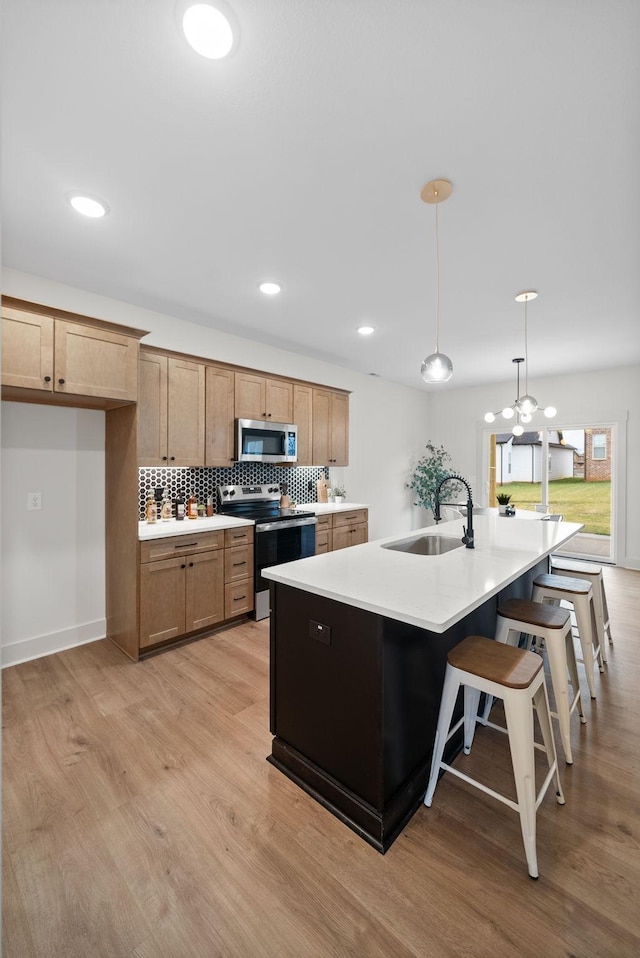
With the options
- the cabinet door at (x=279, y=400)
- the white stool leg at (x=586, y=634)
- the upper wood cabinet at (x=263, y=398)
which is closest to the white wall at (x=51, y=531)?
the upper wood cabinet at (x=263, y=398)

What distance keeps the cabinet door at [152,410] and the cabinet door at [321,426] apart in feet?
6.05

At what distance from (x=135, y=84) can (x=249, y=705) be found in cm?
290

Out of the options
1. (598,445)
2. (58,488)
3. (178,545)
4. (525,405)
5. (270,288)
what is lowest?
(178,545)

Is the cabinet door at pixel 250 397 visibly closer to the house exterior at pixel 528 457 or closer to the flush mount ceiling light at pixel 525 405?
the flush mount ceiling light at pixel 525 405

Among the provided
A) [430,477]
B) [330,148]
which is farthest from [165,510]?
[430,477]

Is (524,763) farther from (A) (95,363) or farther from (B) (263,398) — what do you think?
(B) (263,398)

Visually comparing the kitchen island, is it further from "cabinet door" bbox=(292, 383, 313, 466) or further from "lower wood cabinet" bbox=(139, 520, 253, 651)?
"cabinet door" bbox=(292, 383, 313, 466)

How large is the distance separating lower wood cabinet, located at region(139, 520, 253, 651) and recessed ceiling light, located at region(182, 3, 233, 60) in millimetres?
2554

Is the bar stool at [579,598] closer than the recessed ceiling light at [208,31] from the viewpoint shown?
No

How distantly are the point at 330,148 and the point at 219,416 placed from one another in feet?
7.54

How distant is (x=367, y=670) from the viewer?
5.62 ft

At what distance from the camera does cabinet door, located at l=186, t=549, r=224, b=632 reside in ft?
10.9

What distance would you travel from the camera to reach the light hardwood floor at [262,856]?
1.40m

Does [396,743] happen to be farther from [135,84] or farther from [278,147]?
[135,84]
